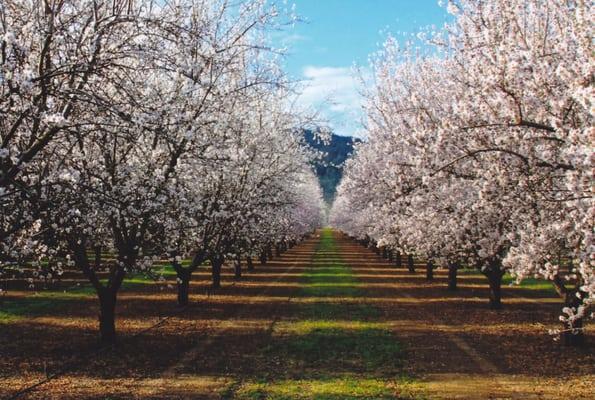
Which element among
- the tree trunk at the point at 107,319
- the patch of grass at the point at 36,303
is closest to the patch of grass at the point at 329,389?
the tree trunk at the point at 107,319

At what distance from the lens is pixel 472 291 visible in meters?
33.4

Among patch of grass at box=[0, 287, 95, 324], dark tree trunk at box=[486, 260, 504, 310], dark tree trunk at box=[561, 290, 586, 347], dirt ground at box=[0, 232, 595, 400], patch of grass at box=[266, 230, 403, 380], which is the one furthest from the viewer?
dark tree trunk at box=[486, 260, 504, 310]

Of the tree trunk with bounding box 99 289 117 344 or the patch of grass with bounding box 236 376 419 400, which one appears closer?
the patch of grass with bounding box 236 376 419 400

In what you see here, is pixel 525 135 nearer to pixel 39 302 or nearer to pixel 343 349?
pixel 343 349

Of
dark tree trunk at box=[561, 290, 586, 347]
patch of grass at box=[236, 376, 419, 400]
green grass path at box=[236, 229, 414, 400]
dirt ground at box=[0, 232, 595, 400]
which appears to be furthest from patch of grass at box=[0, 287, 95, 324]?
dark tree trunk at box=[561, 290, 586, 347]

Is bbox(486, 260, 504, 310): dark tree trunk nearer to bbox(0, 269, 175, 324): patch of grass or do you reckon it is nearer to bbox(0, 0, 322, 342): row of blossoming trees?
bbox(0, 0, 322, 342): row of blossoming trees

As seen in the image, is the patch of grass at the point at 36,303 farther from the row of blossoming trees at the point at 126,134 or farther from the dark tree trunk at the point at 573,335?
the dark tree trunk at the point at 573,335

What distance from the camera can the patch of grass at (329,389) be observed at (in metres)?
13.2

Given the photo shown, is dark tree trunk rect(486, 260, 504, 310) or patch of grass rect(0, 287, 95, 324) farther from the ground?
dark tree trunk rect(486, 260, 504, 310)

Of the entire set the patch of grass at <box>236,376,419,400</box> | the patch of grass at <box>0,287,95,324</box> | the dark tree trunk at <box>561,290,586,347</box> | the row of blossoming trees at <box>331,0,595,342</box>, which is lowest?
the patch of grass at <box>236,376,419,400</box>

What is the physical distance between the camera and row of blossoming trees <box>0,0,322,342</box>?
897 cm

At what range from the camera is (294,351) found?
1786 centimetres

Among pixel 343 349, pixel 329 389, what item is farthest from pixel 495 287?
pixel 329 389

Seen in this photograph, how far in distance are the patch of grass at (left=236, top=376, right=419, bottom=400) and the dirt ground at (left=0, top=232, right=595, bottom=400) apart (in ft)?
0.08
